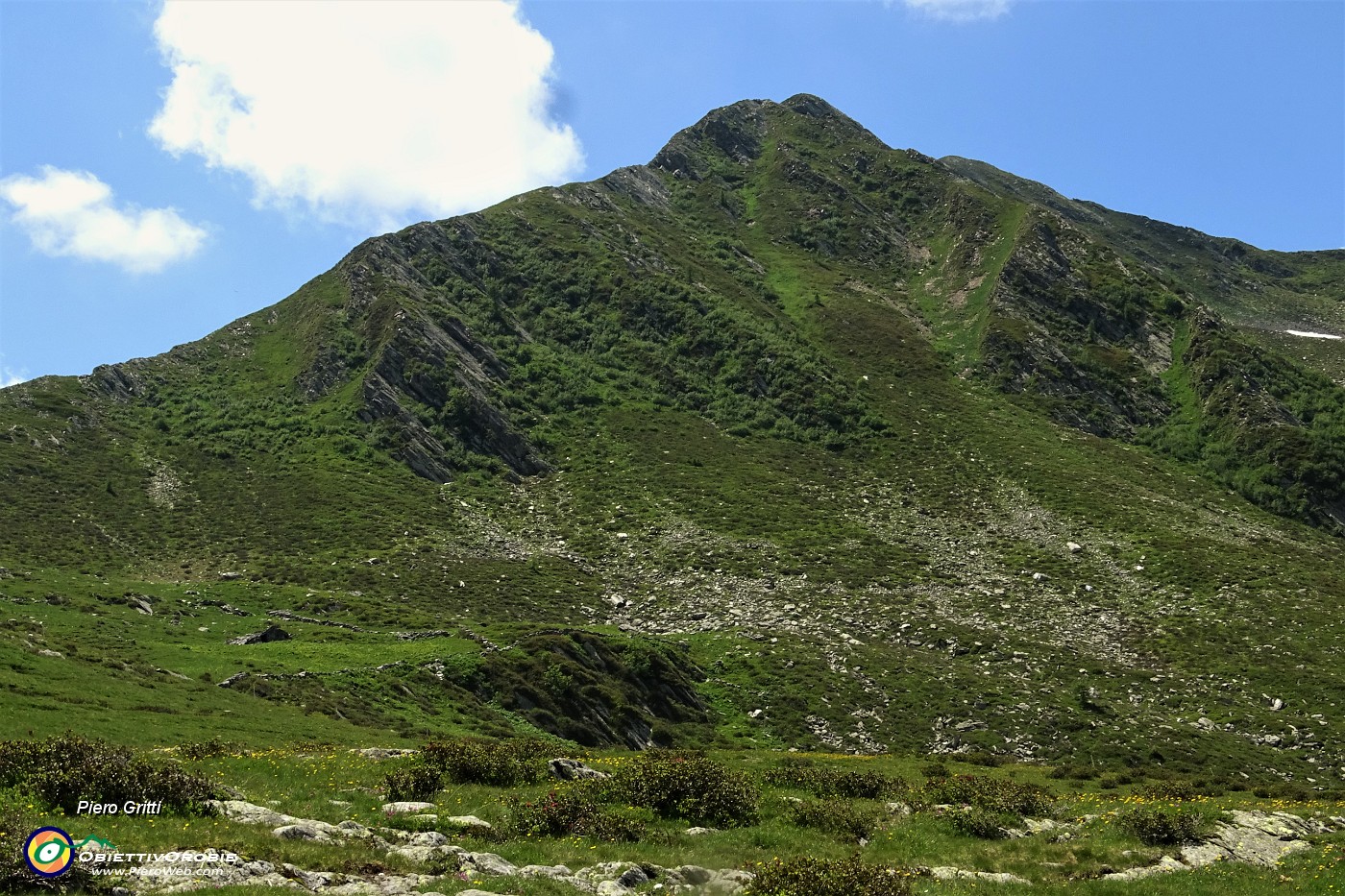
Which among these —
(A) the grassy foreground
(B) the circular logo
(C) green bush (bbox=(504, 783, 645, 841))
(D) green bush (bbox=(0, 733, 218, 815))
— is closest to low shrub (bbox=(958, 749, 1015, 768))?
(A) the grassy foreground

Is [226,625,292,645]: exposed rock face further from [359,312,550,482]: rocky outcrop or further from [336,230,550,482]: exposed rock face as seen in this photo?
[336,230,550,482]: exposed rock face

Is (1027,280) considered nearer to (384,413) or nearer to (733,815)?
(384,413)

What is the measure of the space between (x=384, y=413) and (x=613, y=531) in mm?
32161

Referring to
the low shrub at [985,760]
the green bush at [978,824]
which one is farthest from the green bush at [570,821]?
the low shrub at [985,760]

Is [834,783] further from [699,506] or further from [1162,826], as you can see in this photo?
[699,506]

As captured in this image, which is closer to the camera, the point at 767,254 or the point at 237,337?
the point at 237,337

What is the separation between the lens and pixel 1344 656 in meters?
54.0

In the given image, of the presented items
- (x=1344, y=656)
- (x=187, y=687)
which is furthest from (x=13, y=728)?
(x=1344, y=656)

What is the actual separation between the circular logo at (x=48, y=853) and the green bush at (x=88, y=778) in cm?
364

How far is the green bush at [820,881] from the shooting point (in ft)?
46.4

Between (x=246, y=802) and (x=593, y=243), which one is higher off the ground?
(x=593, y=243)

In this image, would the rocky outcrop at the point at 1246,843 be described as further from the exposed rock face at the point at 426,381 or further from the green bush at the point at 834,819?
the exposed rock face at the point at 426,381

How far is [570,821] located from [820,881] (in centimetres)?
621

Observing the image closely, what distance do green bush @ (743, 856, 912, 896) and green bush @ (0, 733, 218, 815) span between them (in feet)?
33.9
